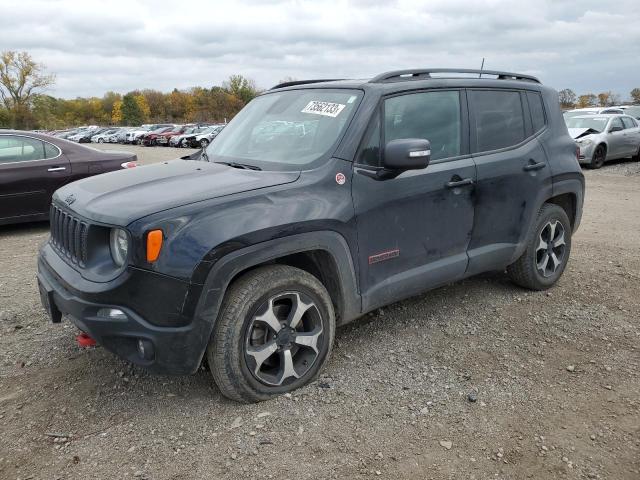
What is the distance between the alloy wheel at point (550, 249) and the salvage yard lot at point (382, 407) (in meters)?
0.35

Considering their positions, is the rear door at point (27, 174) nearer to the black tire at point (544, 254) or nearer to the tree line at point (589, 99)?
the black tire at point (544, 254)

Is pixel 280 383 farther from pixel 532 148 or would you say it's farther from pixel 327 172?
pixel 532 148

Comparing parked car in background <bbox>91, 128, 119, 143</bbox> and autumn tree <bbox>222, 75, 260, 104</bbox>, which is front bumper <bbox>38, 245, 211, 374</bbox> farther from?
autumn tree <bbox>222, 75, 260, 104</bbox>

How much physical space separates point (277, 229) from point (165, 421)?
1.22 metres

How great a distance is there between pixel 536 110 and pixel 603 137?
1232cm

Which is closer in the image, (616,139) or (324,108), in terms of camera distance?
(324,108)

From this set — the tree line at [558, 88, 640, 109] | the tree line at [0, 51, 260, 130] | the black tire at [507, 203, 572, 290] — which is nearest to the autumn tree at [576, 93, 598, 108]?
the tree line at [558, 88, 640, 109]

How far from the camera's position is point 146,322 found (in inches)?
107

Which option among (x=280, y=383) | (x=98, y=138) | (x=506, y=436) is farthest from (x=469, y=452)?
(x=98, y=138)

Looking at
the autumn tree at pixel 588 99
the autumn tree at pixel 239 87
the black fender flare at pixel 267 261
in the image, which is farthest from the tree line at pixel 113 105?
the black fender flare at pixel 267 261

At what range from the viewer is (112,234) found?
2873 millimetres

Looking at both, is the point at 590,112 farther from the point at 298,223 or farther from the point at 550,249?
the point at 298,223

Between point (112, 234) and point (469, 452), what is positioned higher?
point (112, 234)

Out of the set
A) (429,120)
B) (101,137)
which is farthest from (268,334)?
(101,137)
